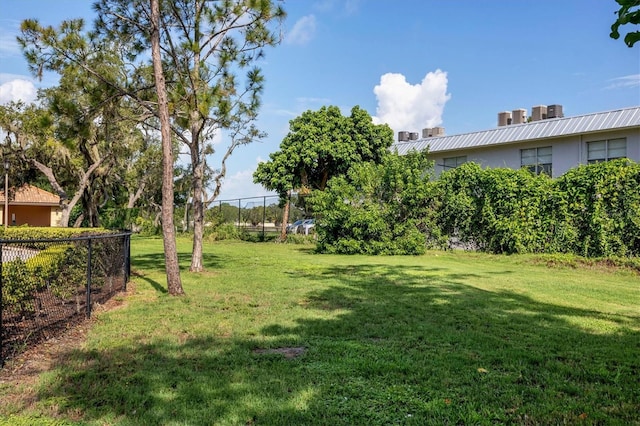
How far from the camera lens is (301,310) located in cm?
661

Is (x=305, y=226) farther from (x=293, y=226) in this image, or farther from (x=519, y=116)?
(x=519, y=116)

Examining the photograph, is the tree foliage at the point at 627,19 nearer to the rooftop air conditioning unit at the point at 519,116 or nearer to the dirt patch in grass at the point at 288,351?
the dirt patch in grass at the point at 288,351

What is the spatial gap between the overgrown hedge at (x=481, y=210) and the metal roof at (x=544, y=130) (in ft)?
7.81

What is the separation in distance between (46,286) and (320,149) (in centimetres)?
1791

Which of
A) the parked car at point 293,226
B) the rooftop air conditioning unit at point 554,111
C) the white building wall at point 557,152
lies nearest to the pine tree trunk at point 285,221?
the parked car at point 293,226

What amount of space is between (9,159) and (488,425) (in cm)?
2569

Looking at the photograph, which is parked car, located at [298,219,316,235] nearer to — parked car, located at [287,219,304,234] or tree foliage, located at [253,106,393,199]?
parked car, located at [287,219,304,234]

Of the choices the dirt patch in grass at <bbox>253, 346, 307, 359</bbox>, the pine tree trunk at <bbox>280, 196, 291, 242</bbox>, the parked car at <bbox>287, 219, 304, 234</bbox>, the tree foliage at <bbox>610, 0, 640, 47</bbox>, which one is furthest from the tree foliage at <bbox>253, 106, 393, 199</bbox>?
the tree foliage at <bbox>610, 0, 640, 47</bbox>

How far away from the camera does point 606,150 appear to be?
698 inches

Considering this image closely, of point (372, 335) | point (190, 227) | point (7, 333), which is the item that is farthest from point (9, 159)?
point (372, 335)

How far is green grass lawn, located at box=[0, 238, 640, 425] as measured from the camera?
320 centimetres

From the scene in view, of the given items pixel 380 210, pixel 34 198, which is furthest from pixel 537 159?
pixel 34 198

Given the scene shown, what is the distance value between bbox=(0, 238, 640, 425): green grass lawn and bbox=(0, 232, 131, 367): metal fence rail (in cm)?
45

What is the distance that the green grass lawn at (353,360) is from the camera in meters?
3.20
